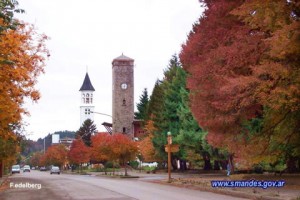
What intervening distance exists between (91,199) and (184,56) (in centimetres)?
1294

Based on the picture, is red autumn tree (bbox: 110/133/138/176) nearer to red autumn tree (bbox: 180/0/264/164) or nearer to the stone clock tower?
red autumn tree (bbox: 180/0/264/164)

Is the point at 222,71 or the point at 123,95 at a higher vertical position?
the point at 123,95

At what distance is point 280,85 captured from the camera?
18.0 meters

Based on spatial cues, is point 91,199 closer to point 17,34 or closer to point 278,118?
point 17,34

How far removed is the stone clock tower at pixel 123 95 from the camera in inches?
3819

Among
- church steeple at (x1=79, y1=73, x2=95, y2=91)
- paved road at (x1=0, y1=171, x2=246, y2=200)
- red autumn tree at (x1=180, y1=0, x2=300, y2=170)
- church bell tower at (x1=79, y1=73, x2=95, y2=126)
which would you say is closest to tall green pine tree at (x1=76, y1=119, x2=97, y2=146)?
church bell tower at (x1=79, y1=73, x2=95, y2=126)

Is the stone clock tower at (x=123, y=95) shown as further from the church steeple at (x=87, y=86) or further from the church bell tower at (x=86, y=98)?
the church steeple at (x=87, y=86)

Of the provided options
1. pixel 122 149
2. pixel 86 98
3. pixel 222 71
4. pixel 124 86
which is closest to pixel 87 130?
pixel 124 86

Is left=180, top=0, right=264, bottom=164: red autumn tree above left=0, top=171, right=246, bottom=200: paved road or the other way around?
above

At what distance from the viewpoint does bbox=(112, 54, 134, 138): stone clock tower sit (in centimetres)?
9700

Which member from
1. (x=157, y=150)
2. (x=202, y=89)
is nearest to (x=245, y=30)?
(x=202, y=89)

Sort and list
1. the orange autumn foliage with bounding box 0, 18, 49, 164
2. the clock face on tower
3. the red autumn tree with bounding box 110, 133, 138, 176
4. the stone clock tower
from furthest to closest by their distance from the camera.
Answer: the clock face on tower, the stone clock tower, the red autumn tree with bounding box 110, 133, 138, 176, the orange autumn foliage with bounding box 0, 18, 49, 164

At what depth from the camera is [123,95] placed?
97750 mm

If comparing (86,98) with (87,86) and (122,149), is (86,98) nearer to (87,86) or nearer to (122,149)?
(87,86)
